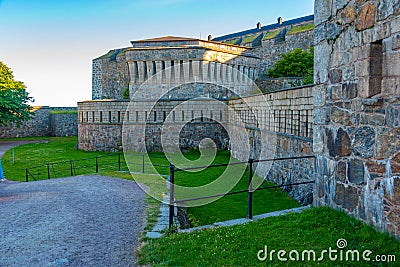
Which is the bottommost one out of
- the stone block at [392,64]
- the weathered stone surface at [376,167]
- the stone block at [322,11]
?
the weathered stone surface at [376,167]

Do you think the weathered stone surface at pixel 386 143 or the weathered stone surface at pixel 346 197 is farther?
the weathered stone surface at pixel 346 197

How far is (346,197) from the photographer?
4.75 meters

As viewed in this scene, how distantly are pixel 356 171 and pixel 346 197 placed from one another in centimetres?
41

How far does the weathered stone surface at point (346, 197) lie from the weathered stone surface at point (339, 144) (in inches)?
16.3

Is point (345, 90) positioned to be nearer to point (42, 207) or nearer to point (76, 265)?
point (76, 265)

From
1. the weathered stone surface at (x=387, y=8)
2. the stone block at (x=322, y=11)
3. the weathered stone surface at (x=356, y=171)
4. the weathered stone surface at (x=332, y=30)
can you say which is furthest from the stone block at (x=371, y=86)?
the stone block at (x=322, y=11)

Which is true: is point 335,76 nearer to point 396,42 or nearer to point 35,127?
point 396,42

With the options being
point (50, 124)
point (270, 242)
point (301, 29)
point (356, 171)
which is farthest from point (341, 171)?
point (50, 124)

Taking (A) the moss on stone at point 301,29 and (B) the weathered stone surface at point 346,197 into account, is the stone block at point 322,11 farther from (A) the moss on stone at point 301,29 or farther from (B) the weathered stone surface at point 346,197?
(A) the moss on stone at point 301,29

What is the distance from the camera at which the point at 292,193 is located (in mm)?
9047

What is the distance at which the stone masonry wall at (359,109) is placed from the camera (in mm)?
3924

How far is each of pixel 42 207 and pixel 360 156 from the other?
19.4 ft

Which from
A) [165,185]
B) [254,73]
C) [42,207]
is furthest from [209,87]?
[42,207]

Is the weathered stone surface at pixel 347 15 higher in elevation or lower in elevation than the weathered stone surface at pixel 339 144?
higher
